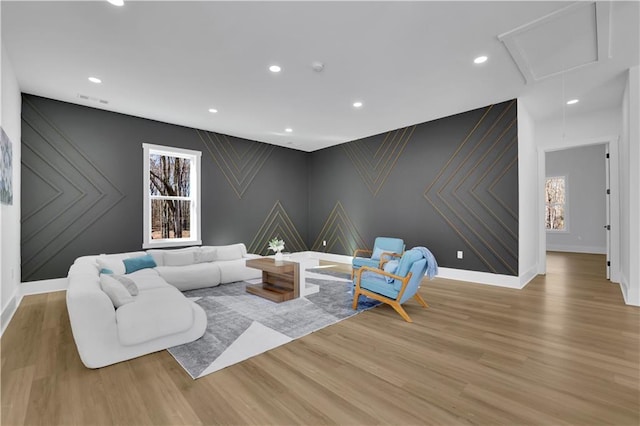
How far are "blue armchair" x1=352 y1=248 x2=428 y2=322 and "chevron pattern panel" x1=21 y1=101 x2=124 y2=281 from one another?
181 inches

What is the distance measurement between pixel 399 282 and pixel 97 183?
5092 millimetres

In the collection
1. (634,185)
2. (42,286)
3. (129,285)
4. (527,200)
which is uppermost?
(634,185)

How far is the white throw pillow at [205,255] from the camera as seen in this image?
16.8ft

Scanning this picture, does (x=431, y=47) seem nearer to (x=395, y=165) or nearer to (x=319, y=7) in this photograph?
(x=319, y=7)

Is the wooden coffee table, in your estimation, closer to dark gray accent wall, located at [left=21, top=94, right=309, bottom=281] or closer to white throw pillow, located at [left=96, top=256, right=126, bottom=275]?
white throw pillow, located at [left=96, top=256, right=126, bottom=275]

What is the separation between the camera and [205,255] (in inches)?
204

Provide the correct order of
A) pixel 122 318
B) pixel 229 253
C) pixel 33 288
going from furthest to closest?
pixel 229 253, pixel 33 288, pixel 122 318

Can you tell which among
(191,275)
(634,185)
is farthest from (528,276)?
(191,275)

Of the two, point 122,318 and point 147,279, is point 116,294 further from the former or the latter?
point 147,279

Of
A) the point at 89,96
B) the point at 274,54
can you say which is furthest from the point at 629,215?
the point at 89,96

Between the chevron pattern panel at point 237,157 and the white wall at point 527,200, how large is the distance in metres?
5.30

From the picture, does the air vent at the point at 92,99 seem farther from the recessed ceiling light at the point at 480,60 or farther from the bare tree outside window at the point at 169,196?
the recessed ceiling light at the point at 480,60

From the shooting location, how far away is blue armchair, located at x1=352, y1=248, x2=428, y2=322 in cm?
327

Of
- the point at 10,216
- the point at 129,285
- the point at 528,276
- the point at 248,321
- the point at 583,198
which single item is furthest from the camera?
the point at 583,198
